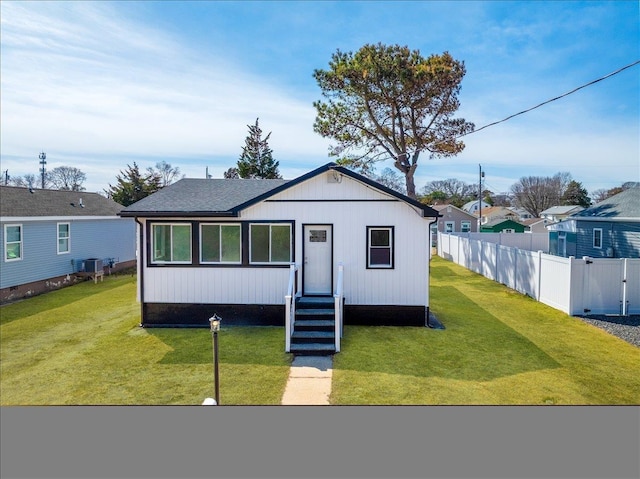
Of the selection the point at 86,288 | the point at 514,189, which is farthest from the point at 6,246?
the point at 514,189

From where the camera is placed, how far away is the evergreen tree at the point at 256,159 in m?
24.6

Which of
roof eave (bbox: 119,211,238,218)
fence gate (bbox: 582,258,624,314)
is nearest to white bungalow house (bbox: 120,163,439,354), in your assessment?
roof eave (bbox: 119,211,238,218)

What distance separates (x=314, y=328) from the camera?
290 inches

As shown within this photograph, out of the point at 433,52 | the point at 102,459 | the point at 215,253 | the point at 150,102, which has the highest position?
the point at 433,52

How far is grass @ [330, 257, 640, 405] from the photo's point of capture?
5086mm

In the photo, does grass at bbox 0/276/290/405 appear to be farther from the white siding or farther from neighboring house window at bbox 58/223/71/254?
neighboring house window at bbox 58/223/71/254

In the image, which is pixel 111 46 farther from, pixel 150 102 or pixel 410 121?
pixel 410 121

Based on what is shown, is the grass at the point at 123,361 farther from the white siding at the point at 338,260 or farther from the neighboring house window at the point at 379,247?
the neighboring house window at the point at 379,247

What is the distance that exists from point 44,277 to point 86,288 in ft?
4.09

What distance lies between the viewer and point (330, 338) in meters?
7.07

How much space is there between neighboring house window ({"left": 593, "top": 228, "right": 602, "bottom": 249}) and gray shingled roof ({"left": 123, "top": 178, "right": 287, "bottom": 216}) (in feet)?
44.7

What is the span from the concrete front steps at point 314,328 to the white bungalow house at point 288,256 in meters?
0.34

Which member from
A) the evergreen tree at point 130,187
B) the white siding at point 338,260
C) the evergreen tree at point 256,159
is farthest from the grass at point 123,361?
the evergreen tree at point 256,159

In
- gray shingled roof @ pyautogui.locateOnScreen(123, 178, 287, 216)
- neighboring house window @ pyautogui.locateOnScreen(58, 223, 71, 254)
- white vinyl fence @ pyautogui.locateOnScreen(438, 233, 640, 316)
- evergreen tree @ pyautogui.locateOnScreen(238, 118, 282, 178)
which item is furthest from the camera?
evergreen tree @ pyautogui.locateOnScreen(238, 118, 282, 178)
